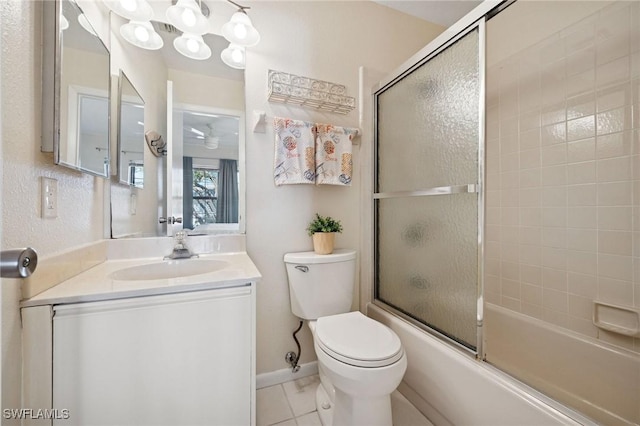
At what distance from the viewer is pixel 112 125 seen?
1.19 meters

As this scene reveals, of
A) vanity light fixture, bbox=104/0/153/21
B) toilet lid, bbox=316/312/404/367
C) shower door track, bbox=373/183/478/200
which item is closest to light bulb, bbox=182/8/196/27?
vanity light fixture, bbox=104/0/153/21

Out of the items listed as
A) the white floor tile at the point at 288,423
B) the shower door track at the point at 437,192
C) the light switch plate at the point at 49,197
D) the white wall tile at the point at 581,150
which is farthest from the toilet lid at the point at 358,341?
the white wall tile at the point at 581,150

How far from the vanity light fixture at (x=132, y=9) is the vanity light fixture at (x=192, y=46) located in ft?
0.49

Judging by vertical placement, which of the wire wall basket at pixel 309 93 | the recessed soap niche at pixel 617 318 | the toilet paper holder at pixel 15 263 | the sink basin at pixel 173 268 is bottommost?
the recessed soap niche at pixel 617 318

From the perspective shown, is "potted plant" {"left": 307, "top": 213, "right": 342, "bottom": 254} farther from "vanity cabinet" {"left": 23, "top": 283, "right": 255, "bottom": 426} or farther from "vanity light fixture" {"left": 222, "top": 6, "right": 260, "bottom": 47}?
"vanity light fixture" {"left": 222, "top": 6, "right": 260, "bottom": 47}

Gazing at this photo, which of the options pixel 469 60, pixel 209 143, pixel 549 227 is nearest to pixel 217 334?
pixel 209 143

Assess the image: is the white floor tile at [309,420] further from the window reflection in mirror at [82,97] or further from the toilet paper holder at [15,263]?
the window reflection in mirror at [82,97]

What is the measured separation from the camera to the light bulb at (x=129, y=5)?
113 centimetres

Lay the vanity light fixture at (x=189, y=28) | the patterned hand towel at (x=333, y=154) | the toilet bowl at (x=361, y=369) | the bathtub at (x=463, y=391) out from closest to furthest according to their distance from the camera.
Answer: the bathtub at (x=463, y=391) < the toilet bowl at (x=361, y=369) < the vanity light fixture at (x=189, y=28) < the patterned hand towel at (x=333, y=154)

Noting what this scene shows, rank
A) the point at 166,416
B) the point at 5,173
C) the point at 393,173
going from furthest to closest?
the point at 393,173 → the point at 166,416 → the point at 5,173

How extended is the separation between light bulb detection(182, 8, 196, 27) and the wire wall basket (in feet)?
1.39

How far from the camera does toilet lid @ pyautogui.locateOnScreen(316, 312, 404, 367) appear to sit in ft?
3.14

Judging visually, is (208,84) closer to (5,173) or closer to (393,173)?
(5,173)

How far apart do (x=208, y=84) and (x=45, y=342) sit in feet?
4.25
